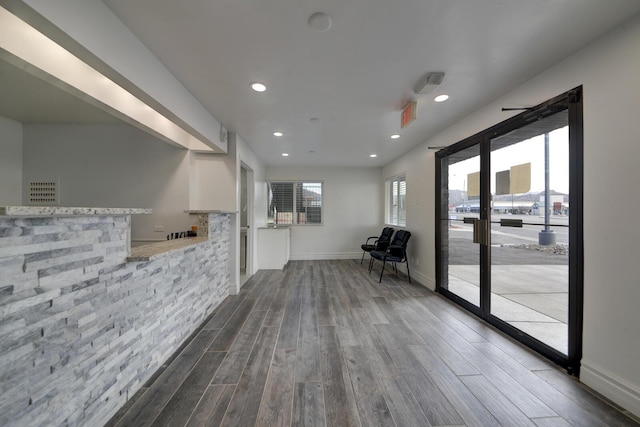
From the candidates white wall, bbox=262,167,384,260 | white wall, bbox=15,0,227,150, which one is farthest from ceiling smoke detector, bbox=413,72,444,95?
white wall, bbox=262,167,384,260

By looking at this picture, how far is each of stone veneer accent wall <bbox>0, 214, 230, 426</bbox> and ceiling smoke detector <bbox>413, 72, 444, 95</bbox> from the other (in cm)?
264

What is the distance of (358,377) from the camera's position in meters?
1.76

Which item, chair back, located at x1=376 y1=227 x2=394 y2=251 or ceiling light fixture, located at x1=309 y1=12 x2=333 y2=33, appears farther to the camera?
chair back, located at x1=376 y1=227 x2=394 y2=251

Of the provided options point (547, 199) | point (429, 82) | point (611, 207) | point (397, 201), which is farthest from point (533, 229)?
point (397, 201)

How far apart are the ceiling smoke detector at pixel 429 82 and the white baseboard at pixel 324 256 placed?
4.56 meters

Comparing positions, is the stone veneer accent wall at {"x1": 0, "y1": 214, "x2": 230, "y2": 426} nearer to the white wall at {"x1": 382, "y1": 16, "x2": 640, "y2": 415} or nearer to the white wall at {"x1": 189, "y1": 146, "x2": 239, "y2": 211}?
the white wall at {"x1": 189, "y1": 146, "x2": 239, "y2": 211}

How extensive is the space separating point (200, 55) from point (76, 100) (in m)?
1.94

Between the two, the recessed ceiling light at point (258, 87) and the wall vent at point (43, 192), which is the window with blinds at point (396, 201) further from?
the wall vent at point (43, 192)

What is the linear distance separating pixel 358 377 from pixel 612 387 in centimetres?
167

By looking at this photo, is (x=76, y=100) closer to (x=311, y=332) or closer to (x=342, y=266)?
(x=311, y=332)

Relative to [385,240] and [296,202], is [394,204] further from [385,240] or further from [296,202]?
[296,202]

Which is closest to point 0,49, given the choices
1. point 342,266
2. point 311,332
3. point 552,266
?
point 311,332

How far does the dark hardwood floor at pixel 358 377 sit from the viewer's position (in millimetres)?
1425

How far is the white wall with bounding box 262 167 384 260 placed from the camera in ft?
20.0
